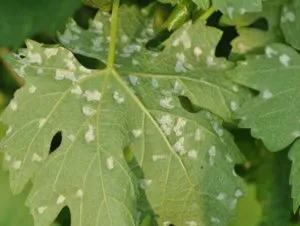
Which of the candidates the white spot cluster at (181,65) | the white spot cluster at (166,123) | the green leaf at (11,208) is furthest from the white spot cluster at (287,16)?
the green leaf at (11,208)

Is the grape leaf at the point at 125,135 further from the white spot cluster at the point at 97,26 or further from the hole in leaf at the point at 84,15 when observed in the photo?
the hole in leaf at the point at 84,15

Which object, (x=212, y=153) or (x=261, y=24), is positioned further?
(x=261, y=24)

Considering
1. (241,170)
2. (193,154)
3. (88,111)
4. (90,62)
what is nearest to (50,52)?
(88,111)

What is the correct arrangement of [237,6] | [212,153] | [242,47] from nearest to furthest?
1. [237,6]
2. [212,153]
3. [242,47]

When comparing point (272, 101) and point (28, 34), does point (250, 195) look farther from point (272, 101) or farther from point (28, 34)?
point (28, 34)

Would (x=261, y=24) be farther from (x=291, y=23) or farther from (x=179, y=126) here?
(x=179, y=126)

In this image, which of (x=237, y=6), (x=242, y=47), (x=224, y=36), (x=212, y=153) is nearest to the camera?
(x=237, y=6)

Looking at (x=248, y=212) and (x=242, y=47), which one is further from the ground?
(x=242, y=47)
